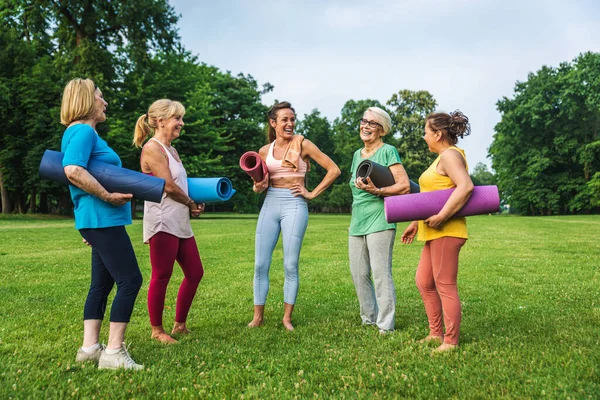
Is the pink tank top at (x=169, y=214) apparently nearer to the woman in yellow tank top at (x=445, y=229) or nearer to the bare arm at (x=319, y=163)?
the bare arm at (x=319, y=163)

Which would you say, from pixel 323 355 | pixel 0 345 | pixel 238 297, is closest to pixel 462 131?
pixel 323 355

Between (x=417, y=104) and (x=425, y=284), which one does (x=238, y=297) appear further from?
(x=417, y=104)

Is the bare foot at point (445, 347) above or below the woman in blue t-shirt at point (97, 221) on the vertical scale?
below

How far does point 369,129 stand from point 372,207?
36.2 inches

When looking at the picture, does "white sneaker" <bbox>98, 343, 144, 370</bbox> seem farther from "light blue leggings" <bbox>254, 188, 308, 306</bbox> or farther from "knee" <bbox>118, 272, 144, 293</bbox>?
"light blue leggings" <bbox>254, 188, 308, 306</bbox>

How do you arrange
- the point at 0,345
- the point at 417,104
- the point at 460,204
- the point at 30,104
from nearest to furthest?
the point at 460,204 < the point at 0,345 < the point at 30,104 < the point at 417,104

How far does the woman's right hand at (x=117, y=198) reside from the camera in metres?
3.83

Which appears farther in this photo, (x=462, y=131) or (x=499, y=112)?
Answer: (x=499, y=112)

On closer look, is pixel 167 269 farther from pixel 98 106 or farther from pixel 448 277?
pixel 448 277

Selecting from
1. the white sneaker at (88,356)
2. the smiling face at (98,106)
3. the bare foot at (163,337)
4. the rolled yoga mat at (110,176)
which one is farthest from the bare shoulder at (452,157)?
the white sneaker at (88,356)

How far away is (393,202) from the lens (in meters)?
4.58

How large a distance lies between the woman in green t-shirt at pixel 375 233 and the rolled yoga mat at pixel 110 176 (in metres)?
2.35

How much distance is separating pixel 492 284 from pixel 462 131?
4.83 m

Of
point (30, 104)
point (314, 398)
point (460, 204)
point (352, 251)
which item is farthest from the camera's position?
point (30, 104)
